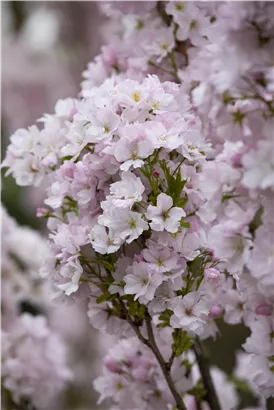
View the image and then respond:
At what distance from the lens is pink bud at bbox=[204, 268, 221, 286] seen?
631mm

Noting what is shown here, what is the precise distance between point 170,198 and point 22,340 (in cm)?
48

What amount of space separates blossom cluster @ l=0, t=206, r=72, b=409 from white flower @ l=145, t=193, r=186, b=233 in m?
0.37

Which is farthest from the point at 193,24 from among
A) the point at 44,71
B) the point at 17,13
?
the point at 44,71

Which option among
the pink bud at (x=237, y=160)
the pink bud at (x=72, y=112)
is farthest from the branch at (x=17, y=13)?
the pink bud at (x=237, y=160)

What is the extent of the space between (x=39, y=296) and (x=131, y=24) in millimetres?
464

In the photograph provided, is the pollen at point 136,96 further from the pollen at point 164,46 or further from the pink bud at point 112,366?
the pink bud at point 112,366

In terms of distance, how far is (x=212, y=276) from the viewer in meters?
0.63

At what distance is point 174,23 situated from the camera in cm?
81

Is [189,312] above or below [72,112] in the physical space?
below

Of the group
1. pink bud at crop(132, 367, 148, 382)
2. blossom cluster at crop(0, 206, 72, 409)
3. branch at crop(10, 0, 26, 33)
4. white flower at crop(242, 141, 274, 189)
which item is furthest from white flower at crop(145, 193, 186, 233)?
branch at crop(10, 0, 26, 33)

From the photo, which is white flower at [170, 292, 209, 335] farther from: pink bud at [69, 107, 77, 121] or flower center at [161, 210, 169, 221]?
pink bud at [69, 107, 77, 121]

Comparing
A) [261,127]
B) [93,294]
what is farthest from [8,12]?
[261,127]

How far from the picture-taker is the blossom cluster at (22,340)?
942 millimetres

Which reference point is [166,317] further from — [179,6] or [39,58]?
[39,58]
